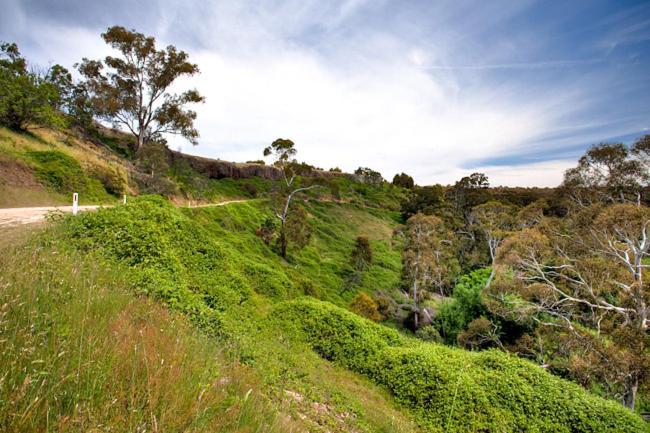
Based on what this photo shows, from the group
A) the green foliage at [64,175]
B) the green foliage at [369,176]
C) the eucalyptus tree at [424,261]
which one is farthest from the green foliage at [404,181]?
the green foliage at [64,175]

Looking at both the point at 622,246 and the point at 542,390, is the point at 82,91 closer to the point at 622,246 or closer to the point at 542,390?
the point at 542,390

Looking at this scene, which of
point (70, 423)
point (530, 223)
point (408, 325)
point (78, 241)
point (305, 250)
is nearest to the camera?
point (70, 423)

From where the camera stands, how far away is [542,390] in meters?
8.54

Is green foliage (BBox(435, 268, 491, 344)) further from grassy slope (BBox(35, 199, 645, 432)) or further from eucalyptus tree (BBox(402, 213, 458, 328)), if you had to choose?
grassy slope (BBox(35, 199, 645, 432))

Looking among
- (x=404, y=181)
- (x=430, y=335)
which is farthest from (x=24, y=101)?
(x=404, y=181)

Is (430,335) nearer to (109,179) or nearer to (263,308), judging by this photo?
(263,308)

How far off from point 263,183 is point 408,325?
104 ft

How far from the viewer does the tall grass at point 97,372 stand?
1.71 meters

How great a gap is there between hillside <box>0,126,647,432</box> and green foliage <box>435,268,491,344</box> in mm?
10433

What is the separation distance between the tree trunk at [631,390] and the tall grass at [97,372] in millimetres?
13352

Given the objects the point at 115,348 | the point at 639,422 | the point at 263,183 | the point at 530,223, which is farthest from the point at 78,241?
the point at 263,183

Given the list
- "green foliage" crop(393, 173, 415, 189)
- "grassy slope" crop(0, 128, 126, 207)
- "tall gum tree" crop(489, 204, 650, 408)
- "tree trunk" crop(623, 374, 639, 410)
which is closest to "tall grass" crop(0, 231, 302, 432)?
"tall gum tree" crop(489, 204, 650, 408)

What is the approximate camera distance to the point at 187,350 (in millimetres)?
3229

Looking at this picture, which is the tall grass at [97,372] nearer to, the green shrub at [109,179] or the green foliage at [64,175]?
the green foliage at [64,175]
